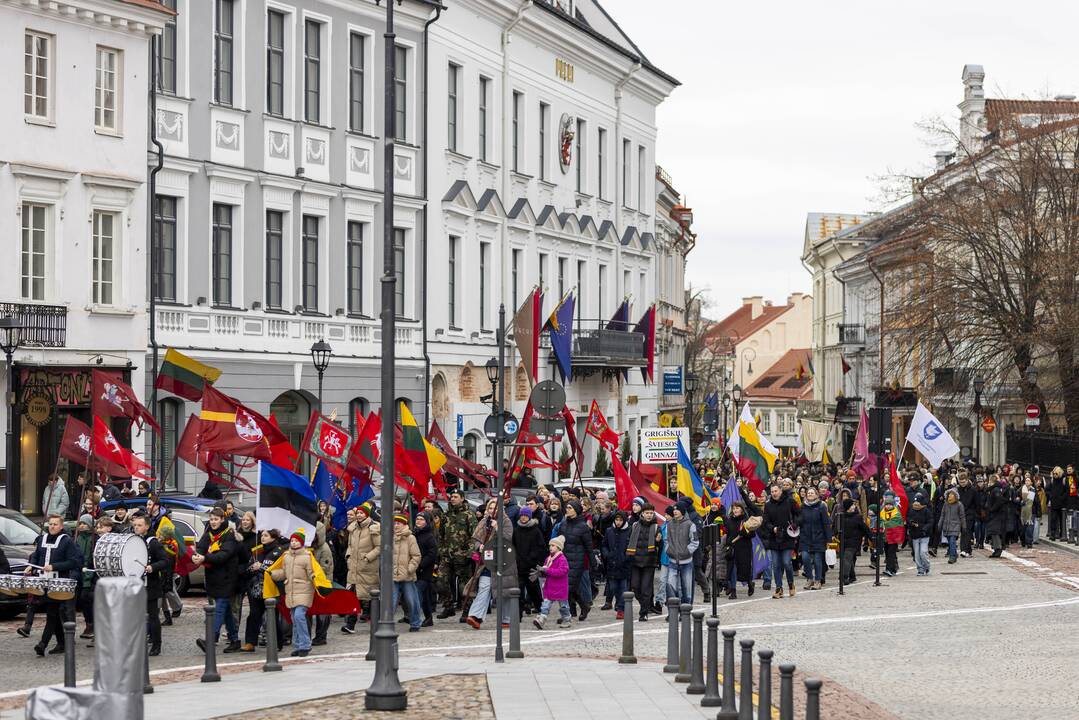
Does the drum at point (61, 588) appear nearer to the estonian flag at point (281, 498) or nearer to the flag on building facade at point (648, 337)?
the estonian flag at point (281, 498)

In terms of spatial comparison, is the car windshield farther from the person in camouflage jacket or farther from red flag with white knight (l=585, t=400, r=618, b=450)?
red flag with white knight (l=585, t=400, r=618, b=450)

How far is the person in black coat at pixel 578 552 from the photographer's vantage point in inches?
966

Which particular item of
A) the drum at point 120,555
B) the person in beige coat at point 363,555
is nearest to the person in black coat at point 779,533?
the person in beige coat at point 363,555

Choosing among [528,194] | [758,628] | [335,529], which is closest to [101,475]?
[335,529]

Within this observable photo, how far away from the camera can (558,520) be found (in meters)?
26.6

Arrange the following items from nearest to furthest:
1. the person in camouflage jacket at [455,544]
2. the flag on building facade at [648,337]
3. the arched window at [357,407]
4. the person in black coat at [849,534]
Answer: the person in camouflage jacket at [455,544] < the person in black coat at [849,534] < the arched window at [357,407] < the flag on building facade at [648,337]

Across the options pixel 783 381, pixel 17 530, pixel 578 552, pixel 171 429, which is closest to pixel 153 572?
pixel 17 530

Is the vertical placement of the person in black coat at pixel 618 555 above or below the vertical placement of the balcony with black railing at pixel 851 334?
below

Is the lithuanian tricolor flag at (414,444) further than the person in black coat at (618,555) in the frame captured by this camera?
Yes

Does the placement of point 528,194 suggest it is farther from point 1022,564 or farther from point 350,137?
point 1022,564

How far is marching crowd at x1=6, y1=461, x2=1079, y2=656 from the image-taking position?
20516mm

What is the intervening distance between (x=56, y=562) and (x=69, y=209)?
47.1 feet

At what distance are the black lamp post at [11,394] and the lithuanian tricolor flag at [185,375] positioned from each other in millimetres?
2643

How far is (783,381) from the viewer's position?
143375mm
